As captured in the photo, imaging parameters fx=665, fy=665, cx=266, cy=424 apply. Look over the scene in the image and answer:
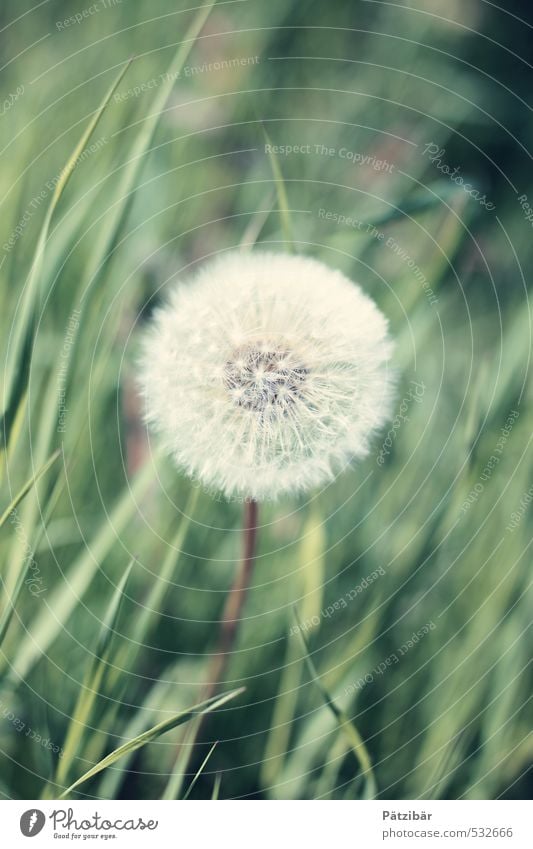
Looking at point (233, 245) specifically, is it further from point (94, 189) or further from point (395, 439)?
point (395, 439)

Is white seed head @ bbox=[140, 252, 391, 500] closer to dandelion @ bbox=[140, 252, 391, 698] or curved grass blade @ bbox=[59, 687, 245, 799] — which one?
dandelion @ bbox=[140, 252, 391, 698]

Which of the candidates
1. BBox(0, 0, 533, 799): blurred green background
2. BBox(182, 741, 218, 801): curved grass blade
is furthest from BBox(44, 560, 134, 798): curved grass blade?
BBox(182, 741, 218, 801): curved grass blade

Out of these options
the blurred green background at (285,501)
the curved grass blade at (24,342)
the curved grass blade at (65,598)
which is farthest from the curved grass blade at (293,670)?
the curved grass blade at (24,342)

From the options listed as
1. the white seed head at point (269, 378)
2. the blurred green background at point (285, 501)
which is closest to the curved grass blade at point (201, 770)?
the blurred green background at point (285, 501)

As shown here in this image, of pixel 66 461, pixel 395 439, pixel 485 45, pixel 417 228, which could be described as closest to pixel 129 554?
pixel 66 461

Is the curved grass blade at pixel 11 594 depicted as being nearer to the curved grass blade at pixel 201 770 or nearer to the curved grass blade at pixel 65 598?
the curved grass blade at pixel 65 598
